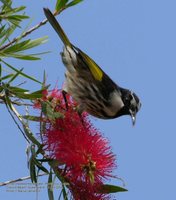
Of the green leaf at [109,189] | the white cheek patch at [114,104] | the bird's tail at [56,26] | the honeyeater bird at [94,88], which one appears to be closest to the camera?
the green leaf at [109,189]

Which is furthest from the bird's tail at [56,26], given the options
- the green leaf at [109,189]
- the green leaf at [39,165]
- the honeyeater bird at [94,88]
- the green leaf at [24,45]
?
the green leaf at [109,189]

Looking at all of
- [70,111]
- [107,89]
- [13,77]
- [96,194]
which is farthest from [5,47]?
[107,89]

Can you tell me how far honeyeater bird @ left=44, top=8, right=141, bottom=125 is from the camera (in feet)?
13.4

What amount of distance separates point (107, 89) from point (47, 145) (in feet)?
5.23

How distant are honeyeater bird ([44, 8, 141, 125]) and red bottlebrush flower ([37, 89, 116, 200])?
0.95 metres

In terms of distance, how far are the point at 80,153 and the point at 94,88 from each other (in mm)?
1535

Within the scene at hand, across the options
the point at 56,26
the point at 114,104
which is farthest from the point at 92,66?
the point at 56,26

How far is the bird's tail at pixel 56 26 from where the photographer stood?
3285 millimetres

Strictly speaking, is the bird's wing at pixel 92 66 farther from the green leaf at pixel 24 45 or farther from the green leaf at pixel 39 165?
the green leaf at pixel 39 165

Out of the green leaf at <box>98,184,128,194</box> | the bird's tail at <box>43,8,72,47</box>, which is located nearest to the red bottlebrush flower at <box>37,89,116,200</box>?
the green leaf at <box>98,184,128,194</box>

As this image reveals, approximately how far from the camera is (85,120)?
3.18 meters

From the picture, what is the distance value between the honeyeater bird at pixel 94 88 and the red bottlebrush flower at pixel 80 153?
3.13 feet

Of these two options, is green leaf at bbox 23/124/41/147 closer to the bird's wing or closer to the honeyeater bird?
the honeyeater bird

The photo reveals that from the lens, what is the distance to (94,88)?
426 cm
